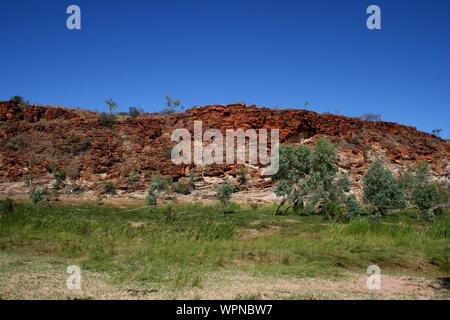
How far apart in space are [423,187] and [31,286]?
65.6 ft

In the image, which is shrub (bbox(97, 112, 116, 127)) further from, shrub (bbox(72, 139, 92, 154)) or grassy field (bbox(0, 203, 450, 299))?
grassy field (bbox(0, 203, 450, 299))

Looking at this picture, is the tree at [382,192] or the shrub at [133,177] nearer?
the tree at [382,192]

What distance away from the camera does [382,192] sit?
22109 millimetres

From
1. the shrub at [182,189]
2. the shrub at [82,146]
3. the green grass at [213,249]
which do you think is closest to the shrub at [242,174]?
the shrub at [182,189]

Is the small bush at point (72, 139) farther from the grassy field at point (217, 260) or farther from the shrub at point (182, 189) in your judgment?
the grassy field at point (217, 260)

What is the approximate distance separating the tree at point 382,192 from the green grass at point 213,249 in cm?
750

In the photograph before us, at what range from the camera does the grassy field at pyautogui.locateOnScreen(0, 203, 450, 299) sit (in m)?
7.02

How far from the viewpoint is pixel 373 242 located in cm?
1191

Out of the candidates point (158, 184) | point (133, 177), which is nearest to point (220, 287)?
point (158, 184)

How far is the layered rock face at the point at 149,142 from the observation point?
37938 mm

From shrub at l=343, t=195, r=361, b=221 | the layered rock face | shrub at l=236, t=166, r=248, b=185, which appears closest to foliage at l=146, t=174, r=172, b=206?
the layered rock face

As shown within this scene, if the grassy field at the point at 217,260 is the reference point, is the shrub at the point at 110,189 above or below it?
above

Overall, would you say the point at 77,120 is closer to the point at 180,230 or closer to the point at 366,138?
the point at 366,138
